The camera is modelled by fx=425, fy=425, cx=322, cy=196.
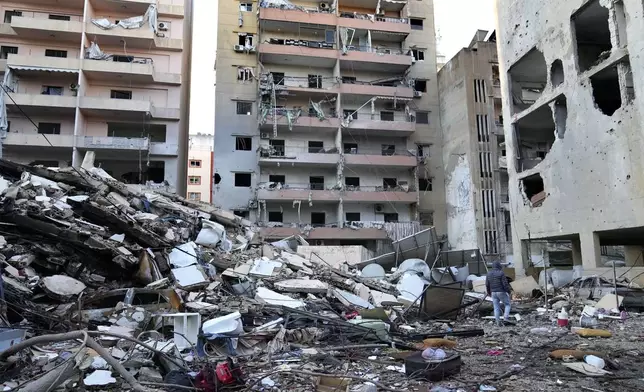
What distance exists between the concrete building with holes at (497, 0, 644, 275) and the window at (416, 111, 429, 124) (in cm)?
1003

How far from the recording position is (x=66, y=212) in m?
9.50

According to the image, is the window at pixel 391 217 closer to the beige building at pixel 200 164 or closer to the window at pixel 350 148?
the window at pixel 350 148

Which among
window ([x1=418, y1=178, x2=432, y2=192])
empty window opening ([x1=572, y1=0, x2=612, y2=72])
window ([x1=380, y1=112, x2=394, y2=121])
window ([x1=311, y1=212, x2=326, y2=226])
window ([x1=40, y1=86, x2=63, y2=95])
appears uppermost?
window ([x1=40, y1=86, x2=63, y2=95])

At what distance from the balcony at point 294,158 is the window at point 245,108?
105 inches

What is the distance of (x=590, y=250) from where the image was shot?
14.8 metres

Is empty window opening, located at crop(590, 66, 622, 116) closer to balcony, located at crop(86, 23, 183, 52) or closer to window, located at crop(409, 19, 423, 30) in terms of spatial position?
window, located at crop(409, 19, 423, 30)

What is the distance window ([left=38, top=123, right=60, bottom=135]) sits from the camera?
85.0 feet

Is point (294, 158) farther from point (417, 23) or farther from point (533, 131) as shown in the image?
point (417, 23)

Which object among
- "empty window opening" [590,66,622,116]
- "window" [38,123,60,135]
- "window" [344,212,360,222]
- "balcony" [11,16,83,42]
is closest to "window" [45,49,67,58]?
"balcony" [11,16,83,42]

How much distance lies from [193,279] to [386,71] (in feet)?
82.2

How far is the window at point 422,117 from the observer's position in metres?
31.3

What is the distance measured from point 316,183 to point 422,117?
31.3ft

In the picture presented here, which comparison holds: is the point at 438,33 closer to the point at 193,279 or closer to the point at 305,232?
the point at 305,232

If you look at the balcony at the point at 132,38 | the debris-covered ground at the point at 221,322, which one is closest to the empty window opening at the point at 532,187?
the debris-covered ground at the point at 221,322
